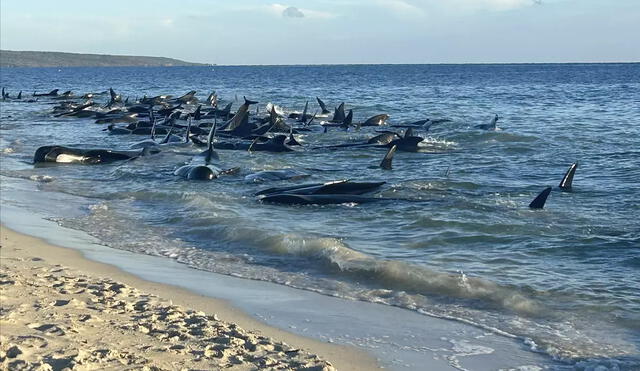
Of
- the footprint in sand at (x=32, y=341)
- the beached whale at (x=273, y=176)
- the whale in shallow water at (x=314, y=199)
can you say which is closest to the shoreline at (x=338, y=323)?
the footprint in sand at (x=32, y=341)

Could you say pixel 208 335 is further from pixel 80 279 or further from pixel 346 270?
pixel 346 270

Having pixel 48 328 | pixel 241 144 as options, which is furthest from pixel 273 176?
pixel 48 328

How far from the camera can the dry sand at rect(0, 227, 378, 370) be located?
5445 millimetres

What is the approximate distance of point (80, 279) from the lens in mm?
7992

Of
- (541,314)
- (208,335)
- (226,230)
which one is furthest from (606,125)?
(208,335)

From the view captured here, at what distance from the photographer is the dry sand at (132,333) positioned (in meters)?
5.45

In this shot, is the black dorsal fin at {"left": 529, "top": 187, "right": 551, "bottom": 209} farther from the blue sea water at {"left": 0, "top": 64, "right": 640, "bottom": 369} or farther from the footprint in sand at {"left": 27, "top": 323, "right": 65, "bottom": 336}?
the footprint in sand at {"left": 27, "top": 323, "right": 65, "bottom": 336}

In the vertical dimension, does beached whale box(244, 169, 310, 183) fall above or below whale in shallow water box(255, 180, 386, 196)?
below

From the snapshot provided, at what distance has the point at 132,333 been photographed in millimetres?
6113

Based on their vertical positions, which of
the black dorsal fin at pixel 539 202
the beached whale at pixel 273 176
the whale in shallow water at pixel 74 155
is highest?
the black dorsal fin at pixel 539 202

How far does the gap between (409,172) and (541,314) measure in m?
10.1

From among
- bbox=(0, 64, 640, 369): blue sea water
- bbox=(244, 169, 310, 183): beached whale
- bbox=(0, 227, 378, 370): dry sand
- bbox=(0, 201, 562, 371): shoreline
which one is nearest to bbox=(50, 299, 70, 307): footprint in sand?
bbox=(0, 227, 378, 370): dry sand

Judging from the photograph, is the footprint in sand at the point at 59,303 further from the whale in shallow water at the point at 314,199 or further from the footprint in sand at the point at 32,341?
the whale in shallow water at the point at 314,199

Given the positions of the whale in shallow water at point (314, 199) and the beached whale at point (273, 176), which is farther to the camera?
the beached whale at point (273, 176)
